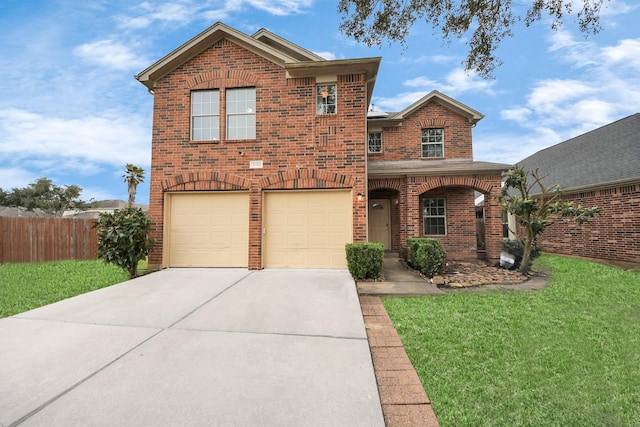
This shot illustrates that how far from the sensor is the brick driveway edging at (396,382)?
2.33 metres

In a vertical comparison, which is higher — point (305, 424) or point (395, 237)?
point (395, 237)

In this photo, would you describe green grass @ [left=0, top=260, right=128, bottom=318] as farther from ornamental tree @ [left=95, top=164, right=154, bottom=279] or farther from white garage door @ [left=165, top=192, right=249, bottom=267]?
white garage door @ [left=165, top=192, right=249, bottom=267]

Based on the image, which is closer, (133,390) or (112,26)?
(133,390)

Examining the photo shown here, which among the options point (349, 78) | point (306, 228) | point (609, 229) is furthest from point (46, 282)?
point (609, 229)

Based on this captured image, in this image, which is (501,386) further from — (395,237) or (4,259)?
(4,259)

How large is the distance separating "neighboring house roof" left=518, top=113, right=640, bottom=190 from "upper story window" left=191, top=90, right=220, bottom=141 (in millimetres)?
11535

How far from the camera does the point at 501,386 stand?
2.79 m

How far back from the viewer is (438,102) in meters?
12.6

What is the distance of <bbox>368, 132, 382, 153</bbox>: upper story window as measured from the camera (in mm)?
13109

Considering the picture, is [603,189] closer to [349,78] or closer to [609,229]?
[609,229]

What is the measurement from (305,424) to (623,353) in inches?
163

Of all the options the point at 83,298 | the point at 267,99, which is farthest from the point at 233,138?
the point at 83,298

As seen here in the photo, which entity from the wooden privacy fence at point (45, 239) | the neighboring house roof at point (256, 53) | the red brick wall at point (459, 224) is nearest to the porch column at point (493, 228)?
the red brick wall at point (459, 224)

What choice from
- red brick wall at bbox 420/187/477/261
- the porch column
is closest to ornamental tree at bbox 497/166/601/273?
the porch column
